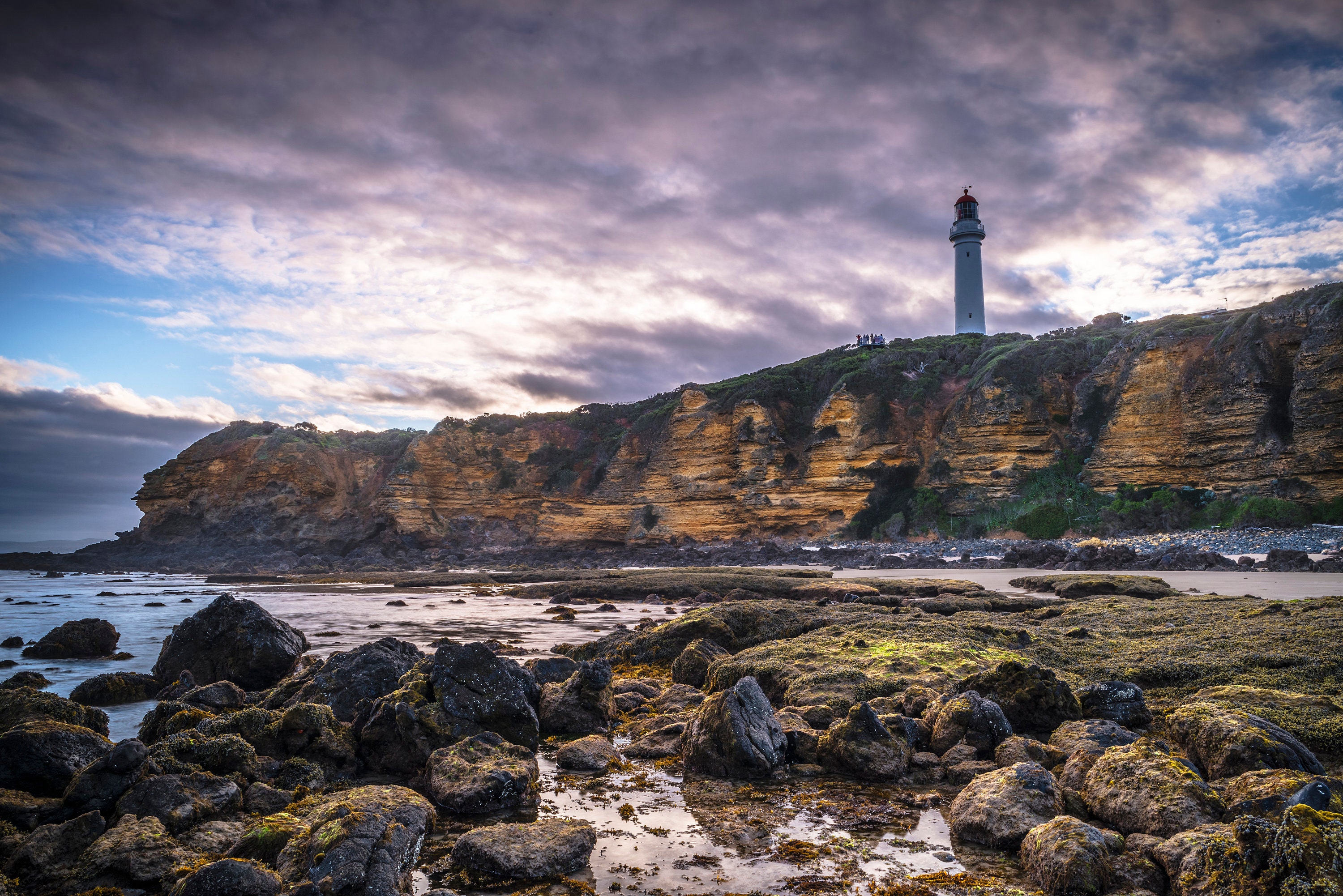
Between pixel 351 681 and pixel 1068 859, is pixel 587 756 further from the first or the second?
pixel 1068 859

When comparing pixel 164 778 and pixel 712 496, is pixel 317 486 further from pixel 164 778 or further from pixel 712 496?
pixel 164 778

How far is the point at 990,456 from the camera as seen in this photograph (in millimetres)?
38594

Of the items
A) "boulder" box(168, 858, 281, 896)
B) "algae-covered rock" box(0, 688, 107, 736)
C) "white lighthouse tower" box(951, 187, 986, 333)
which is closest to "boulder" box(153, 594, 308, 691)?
"algae-covered rock" box(0, 688, 107, 736)

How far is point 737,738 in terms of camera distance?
601 cm

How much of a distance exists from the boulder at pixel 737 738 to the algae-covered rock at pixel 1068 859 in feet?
7.58

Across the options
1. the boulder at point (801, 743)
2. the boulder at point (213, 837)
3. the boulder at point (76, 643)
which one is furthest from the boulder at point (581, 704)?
the boulder at point (76, 643)

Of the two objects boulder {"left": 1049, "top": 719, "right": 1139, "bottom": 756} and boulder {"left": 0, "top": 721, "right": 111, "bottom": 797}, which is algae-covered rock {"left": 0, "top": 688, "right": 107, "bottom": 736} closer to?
boulder {"left": 0, "top": 721, "right": 111, "bottom": 797}

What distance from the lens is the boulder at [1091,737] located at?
5301 mm

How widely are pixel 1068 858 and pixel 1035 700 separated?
2.88 meters

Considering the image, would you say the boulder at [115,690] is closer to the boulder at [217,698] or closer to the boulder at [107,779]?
the boulder at [217,698]

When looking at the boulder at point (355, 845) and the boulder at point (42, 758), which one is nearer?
the boulder at point (355, 845)

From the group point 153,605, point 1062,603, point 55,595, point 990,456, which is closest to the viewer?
point 1062,603

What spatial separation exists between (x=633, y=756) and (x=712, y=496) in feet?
125

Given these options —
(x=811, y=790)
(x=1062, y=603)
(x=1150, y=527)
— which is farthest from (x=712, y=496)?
(x=811, y=790)
